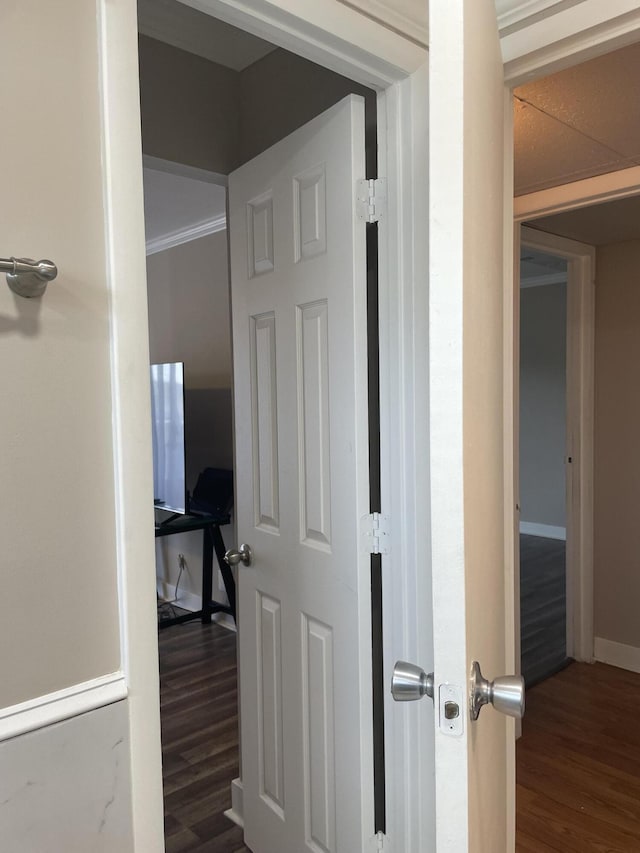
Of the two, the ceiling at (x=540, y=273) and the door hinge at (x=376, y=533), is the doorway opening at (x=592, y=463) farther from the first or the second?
the ceiling at (x=540, y=273)

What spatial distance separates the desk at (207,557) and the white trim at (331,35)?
2.79 m

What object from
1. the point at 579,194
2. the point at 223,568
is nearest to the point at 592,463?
the point at 579,194

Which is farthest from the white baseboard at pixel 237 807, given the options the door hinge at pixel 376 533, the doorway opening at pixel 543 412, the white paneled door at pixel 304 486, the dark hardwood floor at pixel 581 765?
the doorway opening at pixel 543 412

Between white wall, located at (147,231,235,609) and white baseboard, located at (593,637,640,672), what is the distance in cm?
217

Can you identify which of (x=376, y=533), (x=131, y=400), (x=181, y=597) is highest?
(x=131, y=400)

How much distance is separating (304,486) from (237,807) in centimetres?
127

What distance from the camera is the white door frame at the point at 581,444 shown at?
346 cm

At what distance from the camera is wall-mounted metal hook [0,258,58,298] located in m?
0.87

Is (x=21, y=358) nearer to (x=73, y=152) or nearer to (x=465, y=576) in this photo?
(x=73, y=152)

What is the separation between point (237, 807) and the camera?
218cm

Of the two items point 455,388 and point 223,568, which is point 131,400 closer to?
point 455,388

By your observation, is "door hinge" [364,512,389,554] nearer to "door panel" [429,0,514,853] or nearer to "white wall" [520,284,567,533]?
"door panel" [429,0,514,853]

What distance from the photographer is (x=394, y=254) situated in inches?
56.2

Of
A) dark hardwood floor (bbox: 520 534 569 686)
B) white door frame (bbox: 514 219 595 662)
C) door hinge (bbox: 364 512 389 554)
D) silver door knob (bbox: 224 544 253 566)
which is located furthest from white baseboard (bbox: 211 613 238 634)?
door hinge (bbox: 364 512 389 554)
